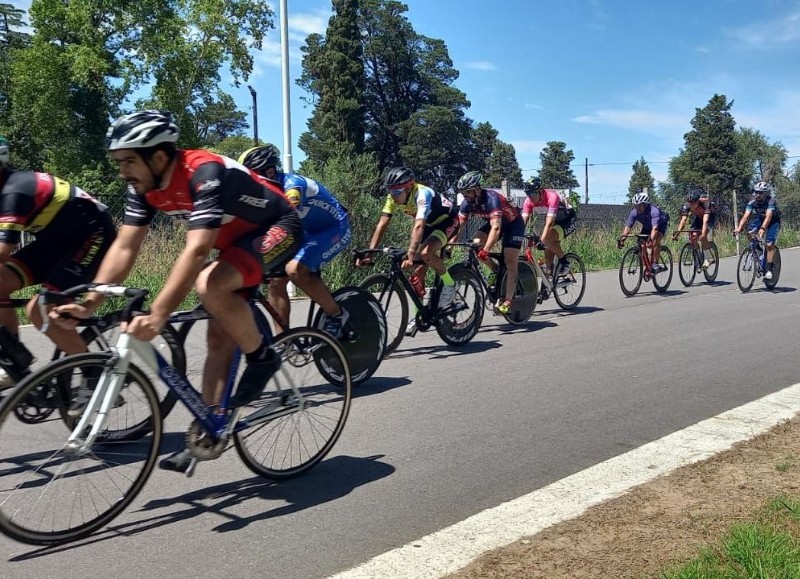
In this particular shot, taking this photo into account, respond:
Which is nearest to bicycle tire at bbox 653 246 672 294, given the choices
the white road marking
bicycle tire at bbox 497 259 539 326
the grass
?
bicycle tire at bbox 497 259 539 326

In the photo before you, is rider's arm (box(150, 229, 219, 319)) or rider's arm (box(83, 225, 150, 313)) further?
rider's arm (box(83, 225, 150, 313))

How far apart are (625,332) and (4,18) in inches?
1910

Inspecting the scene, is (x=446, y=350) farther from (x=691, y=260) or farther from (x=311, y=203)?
(x=691, y=260)

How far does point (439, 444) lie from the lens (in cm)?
506

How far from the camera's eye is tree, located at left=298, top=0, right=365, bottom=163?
2125 inches

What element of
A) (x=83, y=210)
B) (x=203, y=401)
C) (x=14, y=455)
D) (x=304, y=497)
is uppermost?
(x=83, y=210)

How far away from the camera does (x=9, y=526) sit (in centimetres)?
324

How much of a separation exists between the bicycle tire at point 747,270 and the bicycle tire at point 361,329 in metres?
9.63

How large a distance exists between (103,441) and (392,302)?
4104 mm

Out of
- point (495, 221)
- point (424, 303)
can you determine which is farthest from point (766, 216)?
point (424, 303)

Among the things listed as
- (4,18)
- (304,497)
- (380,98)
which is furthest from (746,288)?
(380,98)

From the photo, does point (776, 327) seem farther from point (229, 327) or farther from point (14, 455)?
point (14, 455)

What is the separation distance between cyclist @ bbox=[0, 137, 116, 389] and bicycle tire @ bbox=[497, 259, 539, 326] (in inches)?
237

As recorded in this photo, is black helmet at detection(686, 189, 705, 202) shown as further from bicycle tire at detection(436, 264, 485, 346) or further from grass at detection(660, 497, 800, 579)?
grass at detection(660, 497, 800, 579)
